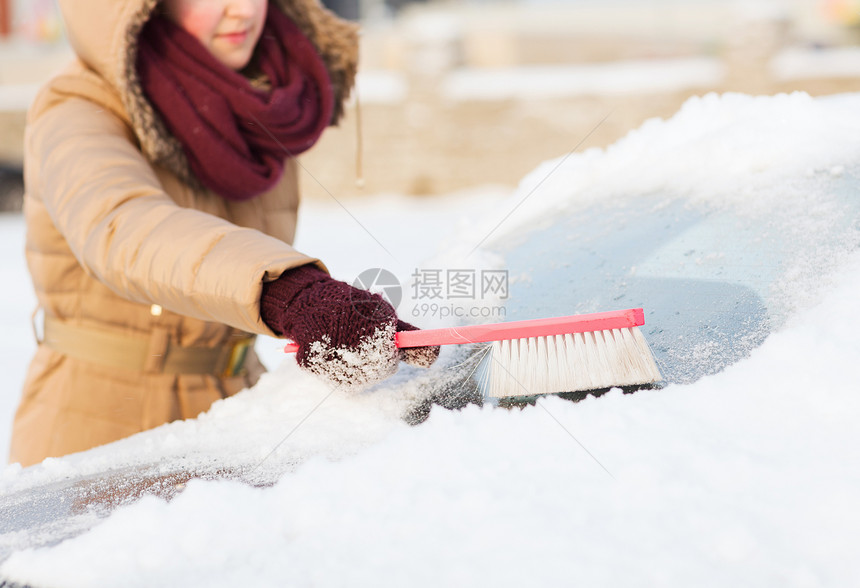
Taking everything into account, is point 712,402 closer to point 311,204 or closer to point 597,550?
point 597,550

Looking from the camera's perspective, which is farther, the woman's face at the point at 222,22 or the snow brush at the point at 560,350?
the woman's face at the point at 222,22

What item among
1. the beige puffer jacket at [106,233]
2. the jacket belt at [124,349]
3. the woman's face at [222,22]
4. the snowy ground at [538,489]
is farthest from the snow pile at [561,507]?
the woman's face at [222,22]

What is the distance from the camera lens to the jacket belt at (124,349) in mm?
1691

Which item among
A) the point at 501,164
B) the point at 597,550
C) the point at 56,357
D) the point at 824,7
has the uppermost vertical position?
the point at 597,550

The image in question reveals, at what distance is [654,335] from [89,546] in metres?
0.82

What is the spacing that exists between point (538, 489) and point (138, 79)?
125cm

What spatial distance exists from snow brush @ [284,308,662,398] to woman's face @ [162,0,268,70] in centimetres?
Answer: 89

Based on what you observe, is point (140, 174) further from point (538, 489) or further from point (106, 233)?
point (538, 489)

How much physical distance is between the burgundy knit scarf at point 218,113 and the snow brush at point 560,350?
702 mm

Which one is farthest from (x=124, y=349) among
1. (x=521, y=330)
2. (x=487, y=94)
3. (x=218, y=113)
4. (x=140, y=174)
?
(x=487, y=94)

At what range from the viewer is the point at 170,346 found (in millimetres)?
1720

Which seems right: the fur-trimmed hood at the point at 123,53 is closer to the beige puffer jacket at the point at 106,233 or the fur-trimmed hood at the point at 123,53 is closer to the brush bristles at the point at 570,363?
the beige puffer jacket at the point at 106,233

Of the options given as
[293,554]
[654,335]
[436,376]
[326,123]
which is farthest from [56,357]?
[654,335]

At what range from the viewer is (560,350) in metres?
1.17
